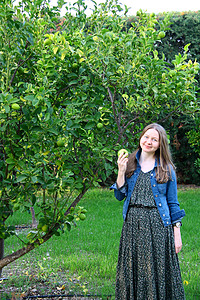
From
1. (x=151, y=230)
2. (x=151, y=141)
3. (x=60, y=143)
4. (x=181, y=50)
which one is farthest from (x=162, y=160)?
(x=181, y=50)

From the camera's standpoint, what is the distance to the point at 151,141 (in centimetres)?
274

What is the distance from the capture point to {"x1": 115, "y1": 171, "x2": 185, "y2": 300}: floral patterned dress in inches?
105

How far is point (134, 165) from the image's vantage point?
9.35 ft

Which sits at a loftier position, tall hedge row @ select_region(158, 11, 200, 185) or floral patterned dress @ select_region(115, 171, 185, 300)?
tall hedge row @ select_region(158, 11, 200, 185)

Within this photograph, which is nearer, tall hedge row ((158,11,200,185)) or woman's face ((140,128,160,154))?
woman's face ((140,128,160,154))

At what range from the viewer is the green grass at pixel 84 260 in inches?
144

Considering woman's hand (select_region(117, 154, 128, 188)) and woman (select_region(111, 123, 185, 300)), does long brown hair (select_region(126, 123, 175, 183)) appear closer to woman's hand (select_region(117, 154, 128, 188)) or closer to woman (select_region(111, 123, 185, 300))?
woman (select_region(111, 123, 185, 300))

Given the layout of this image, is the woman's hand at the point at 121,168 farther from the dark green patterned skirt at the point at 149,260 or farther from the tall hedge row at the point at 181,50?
the tall hedge row at the point at 181,50

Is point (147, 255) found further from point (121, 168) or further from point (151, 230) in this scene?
point (121, 168)

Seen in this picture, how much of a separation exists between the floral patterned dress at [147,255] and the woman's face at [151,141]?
0.20m

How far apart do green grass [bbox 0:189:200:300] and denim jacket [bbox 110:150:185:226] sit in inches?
45.2

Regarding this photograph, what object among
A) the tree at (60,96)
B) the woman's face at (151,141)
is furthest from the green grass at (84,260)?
the woman's face at (151,141)

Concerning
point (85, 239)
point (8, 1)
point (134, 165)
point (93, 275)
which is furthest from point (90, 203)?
point (8, 1)

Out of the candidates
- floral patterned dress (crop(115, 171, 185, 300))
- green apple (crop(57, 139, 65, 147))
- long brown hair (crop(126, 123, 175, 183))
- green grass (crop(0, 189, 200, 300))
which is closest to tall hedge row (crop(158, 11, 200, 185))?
green grass (crop(0, 189, 200, 300))
